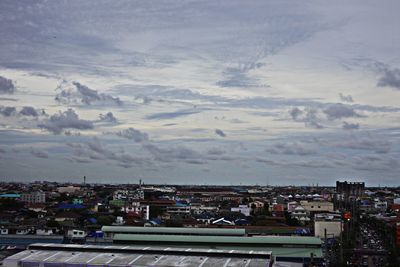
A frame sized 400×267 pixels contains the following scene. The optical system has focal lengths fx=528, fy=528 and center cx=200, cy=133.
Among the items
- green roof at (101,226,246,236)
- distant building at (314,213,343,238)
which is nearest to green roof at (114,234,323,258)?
green roof at (101,226,246,236)

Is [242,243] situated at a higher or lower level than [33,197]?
lower

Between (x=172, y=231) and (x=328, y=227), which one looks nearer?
(x=172, y=231)

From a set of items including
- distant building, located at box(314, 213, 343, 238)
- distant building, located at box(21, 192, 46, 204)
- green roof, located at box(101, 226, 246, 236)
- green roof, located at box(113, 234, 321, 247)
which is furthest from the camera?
distant building, located at box(21, 192, 46, 204)

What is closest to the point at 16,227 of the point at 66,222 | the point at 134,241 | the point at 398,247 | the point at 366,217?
the point at 66,222

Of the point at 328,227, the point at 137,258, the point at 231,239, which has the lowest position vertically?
the point at 328,227

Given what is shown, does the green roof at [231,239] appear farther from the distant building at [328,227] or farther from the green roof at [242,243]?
the distant building at [328,227]

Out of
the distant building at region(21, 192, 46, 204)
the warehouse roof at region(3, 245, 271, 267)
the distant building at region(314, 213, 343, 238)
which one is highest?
the distant building at region(21, 192, 46, 204)

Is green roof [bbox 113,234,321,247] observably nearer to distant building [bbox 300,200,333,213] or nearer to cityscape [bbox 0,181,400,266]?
cityscape [bbox 0,181,400,266]

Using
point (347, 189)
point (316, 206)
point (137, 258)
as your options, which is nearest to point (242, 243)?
point (137, 258)

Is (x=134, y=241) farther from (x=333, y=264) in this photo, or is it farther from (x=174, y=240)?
(x=333, y=264)

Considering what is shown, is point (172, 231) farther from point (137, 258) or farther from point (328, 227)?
point (328, 227)

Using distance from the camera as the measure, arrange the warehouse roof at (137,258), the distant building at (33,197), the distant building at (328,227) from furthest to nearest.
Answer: the distant building at (33,197), the distant building at (328,227), the warehouse roof at (137,258)

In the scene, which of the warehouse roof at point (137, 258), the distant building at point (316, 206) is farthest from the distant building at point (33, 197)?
the warehouse roof at point (137, 258)
